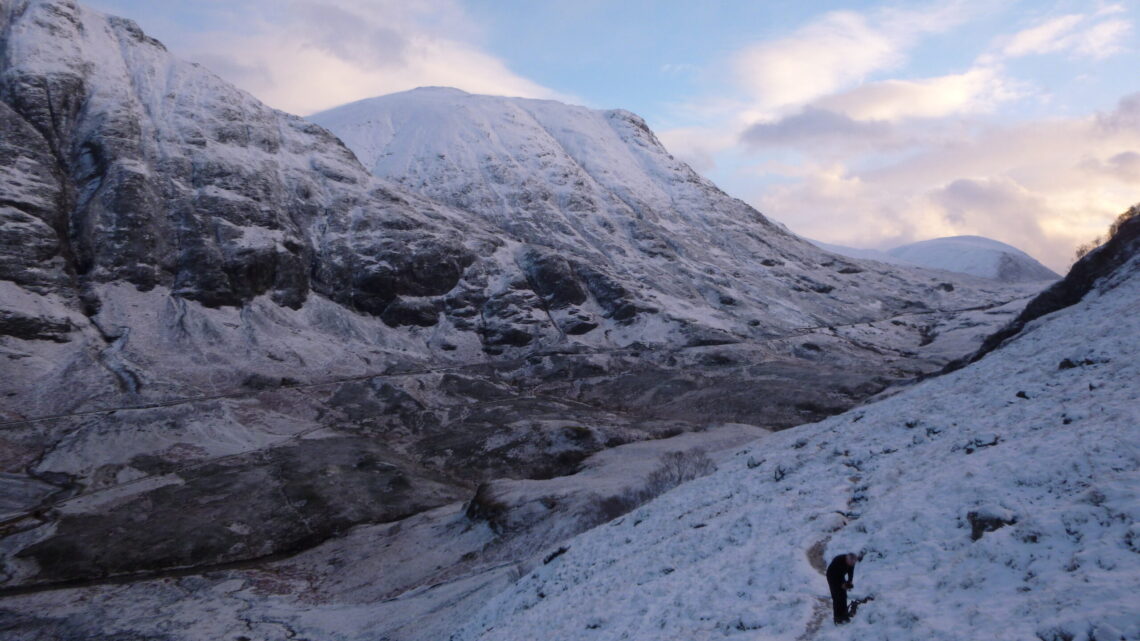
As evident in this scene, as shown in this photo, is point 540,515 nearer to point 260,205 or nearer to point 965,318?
point 260,205

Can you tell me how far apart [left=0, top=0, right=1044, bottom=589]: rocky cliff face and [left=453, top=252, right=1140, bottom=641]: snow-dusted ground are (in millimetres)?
38783

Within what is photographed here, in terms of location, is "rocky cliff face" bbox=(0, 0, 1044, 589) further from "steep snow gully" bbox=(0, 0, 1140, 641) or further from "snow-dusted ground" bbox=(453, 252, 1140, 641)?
"snow-dusted ground" bbox=(453, 252, 1140, 641)

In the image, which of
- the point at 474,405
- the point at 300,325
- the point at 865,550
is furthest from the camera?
the point at 300,325

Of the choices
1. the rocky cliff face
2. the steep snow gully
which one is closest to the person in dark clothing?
the steep snow gully

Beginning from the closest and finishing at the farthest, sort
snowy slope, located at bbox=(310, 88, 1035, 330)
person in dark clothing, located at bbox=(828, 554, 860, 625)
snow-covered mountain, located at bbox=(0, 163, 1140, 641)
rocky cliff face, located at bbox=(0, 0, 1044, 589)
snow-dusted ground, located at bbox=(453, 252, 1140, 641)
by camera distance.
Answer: snow-dusted ground, located at bbox=(453, 252, 1140, 641) < snow-covered mountain, located at bbox=(0, 163, 1140, 641) < person in dark clothing, located at bbox=(828, 554, 860, 625) < rocky cliff face, located at bbox=(0, 0, 1044, 589) < snowy slope, located at bbox=(310, 88, 1035, 330)

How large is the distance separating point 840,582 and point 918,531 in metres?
4.25

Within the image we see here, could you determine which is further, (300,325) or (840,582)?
(300,325)

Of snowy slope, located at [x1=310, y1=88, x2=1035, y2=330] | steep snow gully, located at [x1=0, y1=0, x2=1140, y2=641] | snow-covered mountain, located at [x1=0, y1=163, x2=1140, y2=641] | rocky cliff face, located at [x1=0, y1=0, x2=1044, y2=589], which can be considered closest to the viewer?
snow-covered mountain, located at [x1=0, y1=163, x2=1140, y2=641]

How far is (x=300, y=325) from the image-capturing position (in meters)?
115

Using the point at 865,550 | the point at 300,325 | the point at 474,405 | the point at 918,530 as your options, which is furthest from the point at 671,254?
Result: the point at 865,550

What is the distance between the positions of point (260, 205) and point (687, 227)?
11355cm

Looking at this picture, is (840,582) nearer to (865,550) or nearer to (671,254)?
(865,550)

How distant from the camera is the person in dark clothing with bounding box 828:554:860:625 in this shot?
13586mm

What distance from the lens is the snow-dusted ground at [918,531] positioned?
1245cm
